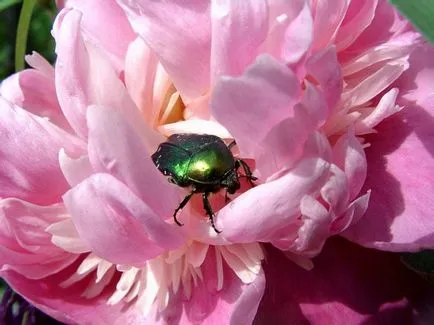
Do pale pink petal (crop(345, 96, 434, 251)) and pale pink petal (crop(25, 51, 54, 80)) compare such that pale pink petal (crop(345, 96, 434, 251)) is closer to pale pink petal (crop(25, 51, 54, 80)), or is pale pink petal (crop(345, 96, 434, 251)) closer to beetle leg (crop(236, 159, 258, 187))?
beetle leg (crop(236, 159, 258, 187))

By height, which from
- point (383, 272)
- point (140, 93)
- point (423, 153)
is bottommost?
point (383, 272)

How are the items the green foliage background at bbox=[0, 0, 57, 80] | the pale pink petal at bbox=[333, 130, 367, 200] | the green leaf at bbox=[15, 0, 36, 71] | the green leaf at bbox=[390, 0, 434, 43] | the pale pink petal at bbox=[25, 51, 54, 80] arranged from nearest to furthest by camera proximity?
the green leaf at bbox=[390, 0, 434, 43] → the pale pink petal at bbox=[333, 130, 367, 200] → the pale pink petal at bbox=[25, 51, 54, 80] → the green leaf at bbox=[15, 0, 36, 71] → the green foliage background at bbox=[0, 0, 57, 80]

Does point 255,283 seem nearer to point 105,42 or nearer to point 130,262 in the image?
point 130,262

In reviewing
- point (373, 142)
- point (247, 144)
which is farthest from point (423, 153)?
point (247, 144)

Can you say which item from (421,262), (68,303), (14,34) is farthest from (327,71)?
(14,34)

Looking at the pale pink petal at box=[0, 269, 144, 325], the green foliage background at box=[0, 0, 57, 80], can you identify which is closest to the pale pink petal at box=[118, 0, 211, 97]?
the pale pink petal at box=[0, 269, 144, 325]

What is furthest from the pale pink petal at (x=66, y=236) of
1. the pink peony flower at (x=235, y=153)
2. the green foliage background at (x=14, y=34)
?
the green foliage background at (x=14, y=34)

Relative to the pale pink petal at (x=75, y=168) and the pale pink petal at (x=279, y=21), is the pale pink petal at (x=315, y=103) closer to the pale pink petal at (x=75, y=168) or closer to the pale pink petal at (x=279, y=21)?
the pale pink petal at (x=279, y=21)
